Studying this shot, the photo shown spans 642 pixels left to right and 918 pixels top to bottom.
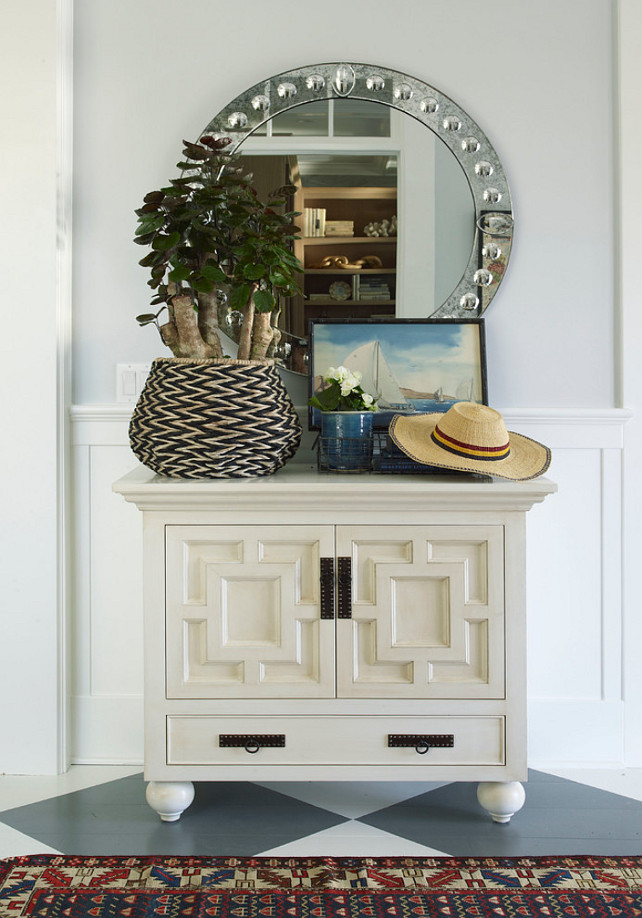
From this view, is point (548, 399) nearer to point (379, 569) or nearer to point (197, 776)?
point (379, 569)

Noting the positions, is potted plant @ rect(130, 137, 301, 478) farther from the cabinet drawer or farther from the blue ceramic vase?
the cabinet drawer

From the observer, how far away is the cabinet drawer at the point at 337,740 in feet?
6.09

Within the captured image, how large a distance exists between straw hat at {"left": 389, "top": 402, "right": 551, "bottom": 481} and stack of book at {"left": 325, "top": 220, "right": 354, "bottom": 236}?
0.63 metres

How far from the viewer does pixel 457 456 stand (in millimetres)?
1855

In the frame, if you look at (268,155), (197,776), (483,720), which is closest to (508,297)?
(268,155)

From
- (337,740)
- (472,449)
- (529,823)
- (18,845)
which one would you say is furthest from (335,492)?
(18,845)

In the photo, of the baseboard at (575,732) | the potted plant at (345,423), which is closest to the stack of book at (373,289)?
the potted plant at (345,423)

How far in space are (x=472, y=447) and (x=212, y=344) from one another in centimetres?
66

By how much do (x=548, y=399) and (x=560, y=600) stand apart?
1.83 ft

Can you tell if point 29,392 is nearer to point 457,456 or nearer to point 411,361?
point 411,361

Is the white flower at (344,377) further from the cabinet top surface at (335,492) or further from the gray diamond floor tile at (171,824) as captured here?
the gray diamond floor tile at (171,824)

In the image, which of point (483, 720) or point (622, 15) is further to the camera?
point (622, 15)

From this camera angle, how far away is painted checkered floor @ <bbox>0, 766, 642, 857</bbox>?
1837mm

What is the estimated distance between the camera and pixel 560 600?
2.33 metres
